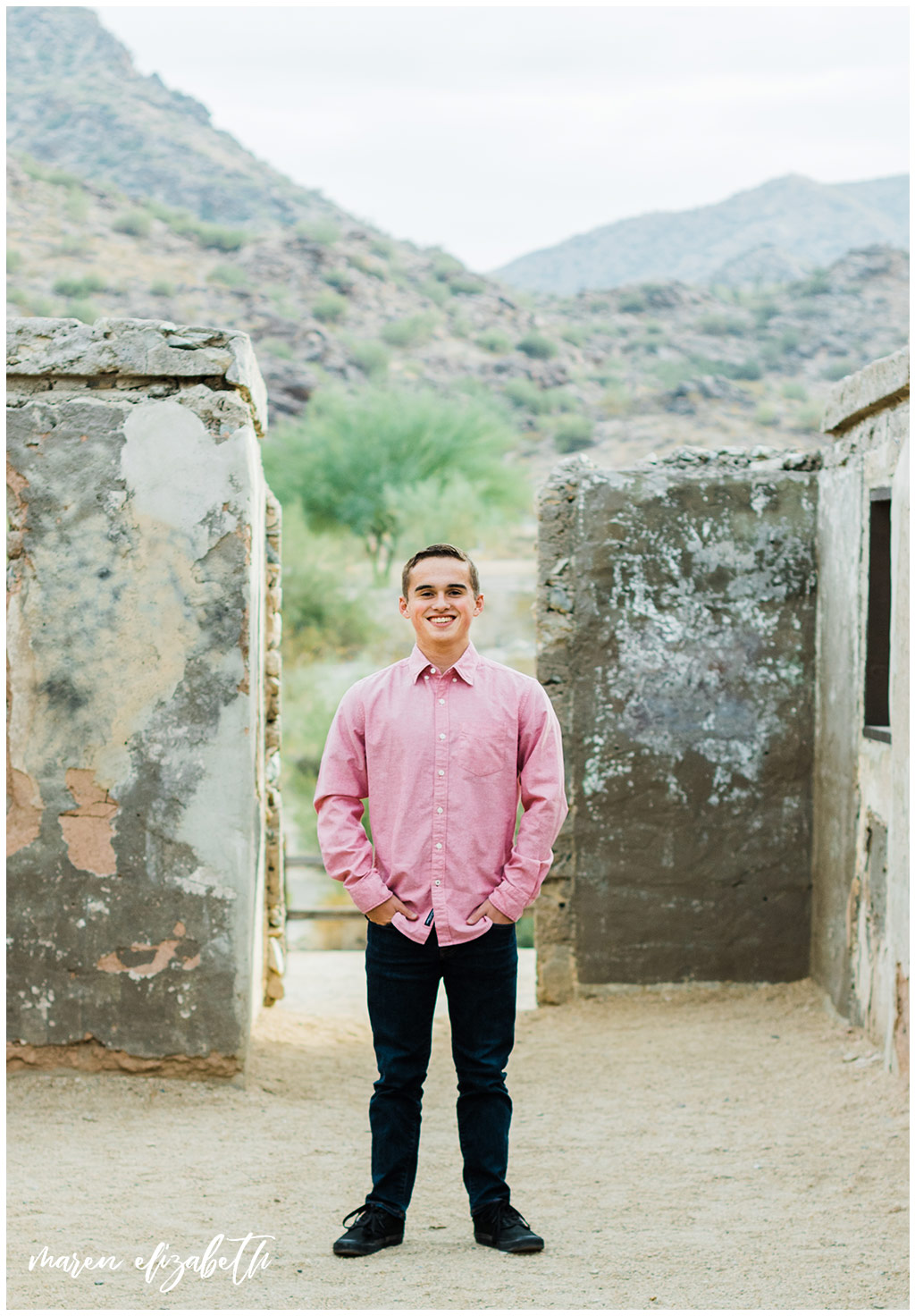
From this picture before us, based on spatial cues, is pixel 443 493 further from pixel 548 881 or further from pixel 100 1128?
Result: pixel 100 1128

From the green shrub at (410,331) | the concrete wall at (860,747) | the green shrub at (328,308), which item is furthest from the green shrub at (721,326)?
the concrete wall at (860,747)

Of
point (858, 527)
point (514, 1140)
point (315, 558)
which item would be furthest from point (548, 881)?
point (315, 558)

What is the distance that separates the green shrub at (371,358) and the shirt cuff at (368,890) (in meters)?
25.9

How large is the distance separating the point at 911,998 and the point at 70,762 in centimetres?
320

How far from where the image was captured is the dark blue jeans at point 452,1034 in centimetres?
308

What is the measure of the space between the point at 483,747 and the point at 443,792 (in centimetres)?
15

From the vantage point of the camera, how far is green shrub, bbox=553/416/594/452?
1104 inches

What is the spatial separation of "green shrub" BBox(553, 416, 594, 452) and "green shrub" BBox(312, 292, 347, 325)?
261 inches

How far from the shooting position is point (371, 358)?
92.8 ft

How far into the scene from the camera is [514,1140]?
14.0ft

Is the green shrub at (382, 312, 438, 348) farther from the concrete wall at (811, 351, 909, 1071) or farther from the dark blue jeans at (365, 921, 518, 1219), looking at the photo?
the dark blue jeans at (365, 921, 518, 1219)

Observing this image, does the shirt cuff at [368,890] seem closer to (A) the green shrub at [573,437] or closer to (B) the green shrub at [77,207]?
(A) the green shrub at [573,437]

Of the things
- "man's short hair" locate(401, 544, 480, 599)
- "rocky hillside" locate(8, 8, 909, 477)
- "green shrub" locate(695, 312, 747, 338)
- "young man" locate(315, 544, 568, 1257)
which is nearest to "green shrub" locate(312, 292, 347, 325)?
"rocky hillside" locate(8, 8, 909, 477)

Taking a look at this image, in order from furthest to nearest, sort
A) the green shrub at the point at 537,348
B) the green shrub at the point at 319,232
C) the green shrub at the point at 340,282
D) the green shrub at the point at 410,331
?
the green shrub at the point at 319,232, the green shrub at the point at 537,348, the green shrub at the point at 340,282, the green shrub at the point at 410,331
